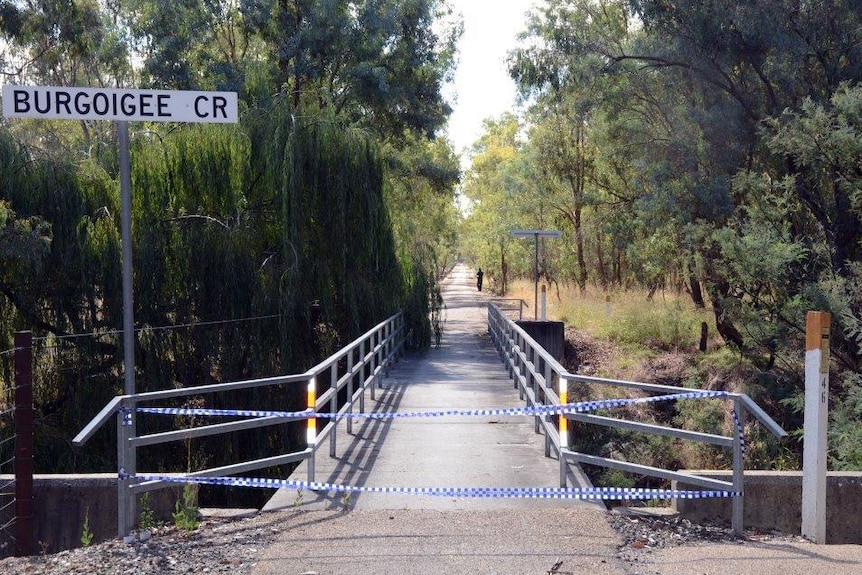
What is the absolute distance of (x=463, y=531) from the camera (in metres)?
6.82

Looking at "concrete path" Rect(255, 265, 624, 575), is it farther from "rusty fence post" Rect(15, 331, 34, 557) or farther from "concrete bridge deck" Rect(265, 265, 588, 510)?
"rusty fence post" Rect(15, 331, 34, 557)

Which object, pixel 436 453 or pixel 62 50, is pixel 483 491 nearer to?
pixel 436 453

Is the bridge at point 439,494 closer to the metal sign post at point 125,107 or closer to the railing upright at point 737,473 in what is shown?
the railing upright at point 737,473

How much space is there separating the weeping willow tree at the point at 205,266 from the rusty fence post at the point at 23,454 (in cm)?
610

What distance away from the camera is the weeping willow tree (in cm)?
1430

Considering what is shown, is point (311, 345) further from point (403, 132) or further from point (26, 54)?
point (26, 54)

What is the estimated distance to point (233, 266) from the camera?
52.1 ft

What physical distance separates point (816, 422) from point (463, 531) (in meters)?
2.64

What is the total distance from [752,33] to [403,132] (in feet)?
48.0

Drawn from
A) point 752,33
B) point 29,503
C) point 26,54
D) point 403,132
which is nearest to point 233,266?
point 29,503

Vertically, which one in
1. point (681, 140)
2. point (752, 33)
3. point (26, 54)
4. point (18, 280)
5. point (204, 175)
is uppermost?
point (26, 54)

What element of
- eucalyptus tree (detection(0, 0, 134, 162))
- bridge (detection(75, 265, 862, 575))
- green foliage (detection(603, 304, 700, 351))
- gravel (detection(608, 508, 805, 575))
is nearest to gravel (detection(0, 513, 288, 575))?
bridge (detection(75, 265, 862, 575))

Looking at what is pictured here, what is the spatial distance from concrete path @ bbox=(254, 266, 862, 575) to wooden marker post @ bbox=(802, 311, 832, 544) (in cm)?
24

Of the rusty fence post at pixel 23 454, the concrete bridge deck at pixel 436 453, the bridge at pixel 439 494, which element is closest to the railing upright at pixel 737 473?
the bridge at pixel 439 494
